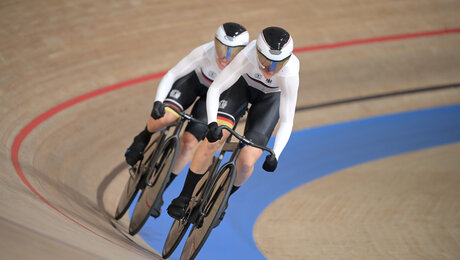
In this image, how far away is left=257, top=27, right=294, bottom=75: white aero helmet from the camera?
3.36 m

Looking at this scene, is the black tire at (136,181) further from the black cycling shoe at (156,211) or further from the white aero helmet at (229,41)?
the white aero helmet at (229,41)

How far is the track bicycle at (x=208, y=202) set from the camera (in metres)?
3.50

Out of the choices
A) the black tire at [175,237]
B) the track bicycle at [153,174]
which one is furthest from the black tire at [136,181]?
the black tire at [175,237]

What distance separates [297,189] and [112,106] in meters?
1.84

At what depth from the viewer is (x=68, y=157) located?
4906mm

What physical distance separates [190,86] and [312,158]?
1898 millimetres

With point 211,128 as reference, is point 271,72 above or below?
above

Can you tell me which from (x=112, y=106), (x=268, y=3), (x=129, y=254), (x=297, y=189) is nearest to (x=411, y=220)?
(x=297, y=189)

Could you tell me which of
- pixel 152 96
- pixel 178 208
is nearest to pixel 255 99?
pixel 178 208

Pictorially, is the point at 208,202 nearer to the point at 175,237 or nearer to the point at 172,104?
the point at 175,237

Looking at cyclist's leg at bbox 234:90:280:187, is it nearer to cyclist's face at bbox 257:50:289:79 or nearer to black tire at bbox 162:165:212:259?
black tire at bbox 162:165:212:259

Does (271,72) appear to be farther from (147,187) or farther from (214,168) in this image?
(147,187)

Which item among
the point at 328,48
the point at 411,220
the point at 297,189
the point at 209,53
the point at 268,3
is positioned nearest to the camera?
the point at 209,53

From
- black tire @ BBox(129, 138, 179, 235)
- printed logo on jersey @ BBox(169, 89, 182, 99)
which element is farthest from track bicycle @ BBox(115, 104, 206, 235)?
printed logo on jersey @ BBox(169, 89, 182, 99)
